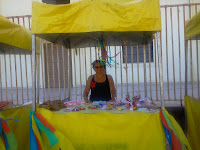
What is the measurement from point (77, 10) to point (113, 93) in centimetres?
153

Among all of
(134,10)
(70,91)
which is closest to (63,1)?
(70,91)

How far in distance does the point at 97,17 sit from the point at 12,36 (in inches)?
50.3

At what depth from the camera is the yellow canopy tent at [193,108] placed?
2.46 metres

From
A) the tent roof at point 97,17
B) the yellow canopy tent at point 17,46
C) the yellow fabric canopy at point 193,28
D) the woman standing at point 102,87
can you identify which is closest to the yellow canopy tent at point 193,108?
the yellow fabric canopy at point 193,28

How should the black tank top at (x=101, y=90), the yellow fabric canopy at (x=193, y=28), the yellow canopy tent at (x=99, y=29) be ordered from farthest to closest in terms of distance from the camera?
1. the black tank top at (x=101, y=90)
2. the yellow fabric canopy at (x=193, y=28)
3. the yellow canopy tent at (x=99, y=29)

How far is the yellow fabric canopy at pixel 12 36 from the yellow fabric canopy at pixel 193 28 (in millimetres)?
2464

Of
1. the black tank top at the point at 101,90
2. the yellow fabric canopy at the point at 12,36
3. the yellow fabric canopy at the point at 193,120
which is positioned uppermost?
the yellow fabric canopy at the point at 12,36

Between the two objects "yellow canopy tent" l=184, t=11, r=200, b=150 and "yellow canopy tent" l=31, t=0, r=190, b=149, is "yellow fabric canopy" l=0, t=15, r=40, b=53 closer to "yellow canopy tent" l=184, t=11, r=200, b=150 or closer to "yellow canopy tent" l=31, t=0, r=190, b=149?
"yellow canopy tent" l=31, t=0, r=190, b=149

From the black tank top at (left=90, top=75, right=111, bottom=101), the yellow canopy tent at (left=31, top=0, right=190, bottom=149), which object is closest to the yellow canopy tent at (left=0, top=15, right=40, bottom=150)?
the yellow canopy tent at (left=31, top=0, right=190, bottom=149)

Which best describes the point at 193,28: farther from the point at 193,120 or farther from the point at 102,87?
the point at 102,87

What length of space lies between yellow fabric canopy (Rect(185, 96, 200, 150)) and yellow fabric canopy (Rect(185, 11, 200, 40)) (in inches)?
35.5

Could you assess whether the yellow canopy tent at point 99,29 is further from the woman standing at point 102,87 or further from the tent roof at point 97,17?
the woman standing at point 102,87

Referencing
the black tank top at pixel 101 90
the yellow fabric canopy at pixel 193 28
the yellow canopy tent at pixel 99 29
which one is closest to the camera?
the yellow canopy tent at pixel 99 29

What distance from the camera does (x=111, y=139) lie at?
7.06 feet
